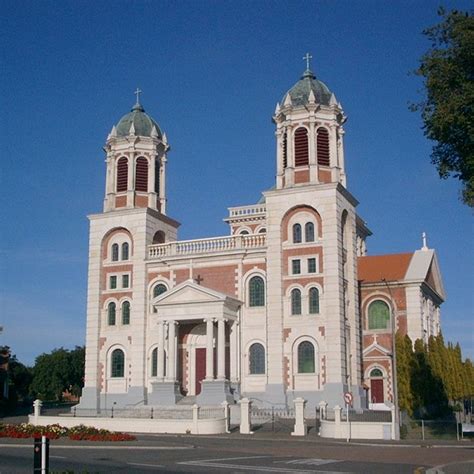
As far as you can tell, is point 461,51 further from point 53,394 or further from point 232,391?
point 53,394

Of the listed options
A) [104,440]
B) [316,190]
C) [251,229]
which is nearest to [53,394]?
[251,229]

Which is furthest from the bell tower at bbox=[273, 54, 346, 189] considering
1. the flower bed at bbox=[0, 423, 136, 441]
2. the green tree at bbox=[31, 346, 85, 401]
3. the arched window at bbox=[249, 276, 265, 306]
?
the green tree at bbox=[31, 346, 85, 401]

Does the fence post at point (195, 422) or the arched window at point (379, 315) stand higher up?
the arched window at point (379, 315)

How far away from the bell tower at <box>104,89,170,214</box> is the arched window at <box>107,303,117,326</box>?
23.4ft

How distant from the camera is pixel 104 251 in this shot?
5559cm

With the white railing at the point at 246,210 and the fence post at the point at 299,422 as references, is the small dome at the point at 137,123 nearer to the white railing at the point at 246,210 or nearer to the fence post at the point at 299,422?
the white railing at the point at 246,210

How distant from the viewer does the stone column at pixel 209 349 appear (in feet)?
158

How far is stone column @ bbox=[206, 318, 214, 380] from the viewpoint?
48.0 m

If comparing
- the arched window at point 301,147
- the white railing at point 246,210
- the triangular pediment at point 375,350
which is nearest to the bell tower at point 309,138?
the arched window at point 301,147

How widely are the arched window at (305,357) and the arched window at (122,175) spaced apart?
60.4ft

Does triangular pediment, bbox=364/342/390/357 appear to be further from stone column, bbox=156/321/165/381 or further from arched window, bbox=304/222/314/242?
stone column, bbox=156/321/165/381

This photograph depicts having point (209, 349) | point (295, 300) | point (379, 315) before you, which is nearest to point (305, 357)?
point (295, 300)

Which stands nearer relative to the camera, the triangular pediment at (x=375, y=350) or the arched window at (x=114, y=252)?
the triangular pediment at (x=375, y=350)

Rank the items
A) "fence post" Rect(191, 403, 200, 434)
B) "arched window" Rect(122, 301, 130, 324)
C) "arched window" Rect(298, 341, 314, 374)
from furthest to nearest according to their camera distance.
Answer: "arched window" Rect(122, 301, 130, 324), "arched window" Rect(298, 341, 314, 374), "fence post" Rect(191, 403, 200, 434)
